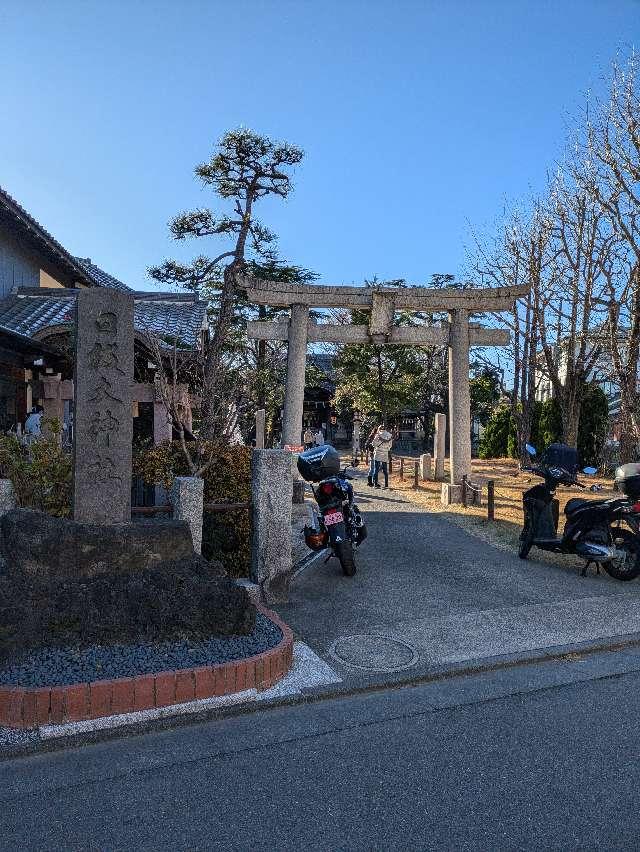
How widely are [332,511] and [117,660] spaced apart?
12.3 feet

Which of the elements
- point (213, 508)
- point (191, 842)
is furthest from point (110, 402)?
point (191, 842)

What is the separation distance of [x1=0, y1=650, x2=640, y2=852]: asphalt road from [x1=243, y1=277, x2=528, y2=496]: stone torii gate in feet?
33.9

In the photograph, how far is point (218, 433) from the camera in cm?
882

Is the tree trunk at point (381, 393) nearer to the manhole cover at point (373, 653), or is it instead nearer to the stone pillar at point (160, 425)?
the stone pillar at point (160, 425)

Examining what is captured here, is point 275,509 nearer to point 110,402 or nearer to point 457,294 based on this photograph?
point 110,402

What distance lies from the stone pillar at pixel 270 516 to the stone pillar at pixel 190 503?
0.58 meters

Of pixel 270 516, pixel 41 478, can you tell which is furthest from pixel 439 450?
pixel 41 478

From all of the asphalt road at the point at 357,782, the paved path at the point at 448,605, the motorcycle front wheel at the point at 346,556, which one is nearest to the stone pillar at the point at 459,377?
the paved path at the point at 448,605

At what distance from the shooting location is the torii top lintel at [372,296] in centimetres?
1462

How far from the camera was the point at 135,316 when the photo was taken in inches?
473

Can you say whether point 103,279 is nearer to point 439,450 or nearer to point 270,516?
point 439,450

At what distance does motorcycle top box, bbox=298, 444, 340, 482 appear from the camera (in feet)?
27.7

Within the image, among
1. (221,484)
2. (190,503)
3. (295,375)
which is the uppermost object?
(295,375)

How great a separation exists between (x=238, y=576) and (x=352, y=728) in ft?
10.4
